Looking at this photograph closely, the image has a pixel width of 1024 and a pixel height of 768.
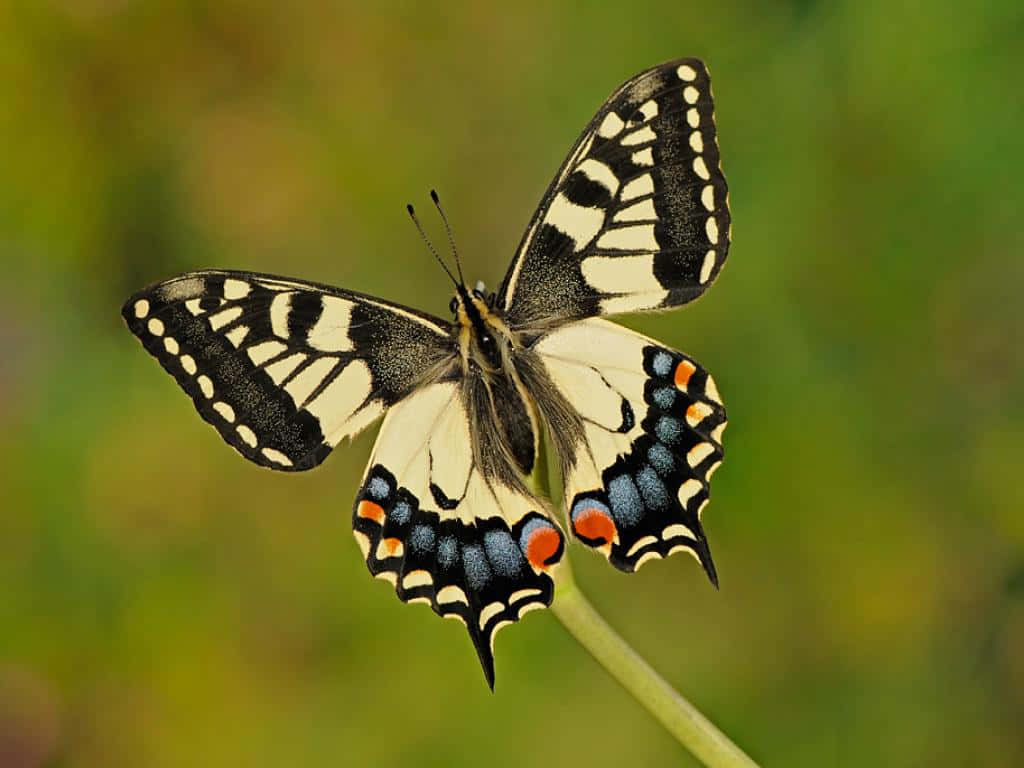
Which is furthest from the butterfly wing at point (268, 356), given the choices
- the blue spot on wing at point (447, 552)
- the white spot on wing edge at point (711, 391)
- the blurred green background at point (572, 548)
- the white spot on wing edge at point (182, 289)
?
the blurred green background at point (572, 548)

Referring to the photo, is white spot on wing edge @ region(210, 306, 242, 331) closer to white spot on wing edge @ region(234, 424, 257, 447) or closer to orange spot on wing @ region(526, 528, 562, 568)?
white spot on wing edge @ region(234, 424, 257, 447)

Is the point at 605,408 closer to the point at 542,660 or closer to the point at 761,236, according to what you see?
the point at 542,660

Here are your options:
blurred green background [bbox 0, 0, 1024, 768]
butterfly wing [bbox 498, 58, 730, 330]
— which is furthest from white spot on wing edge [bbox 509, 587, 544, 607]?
blurred green background [bbox 0, 0, 1024, 768]

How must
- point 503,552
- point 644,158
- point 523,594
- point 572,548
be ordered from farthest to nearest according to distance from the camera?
point 572,548 < point 644,158 < point 503,552 < point 523,594

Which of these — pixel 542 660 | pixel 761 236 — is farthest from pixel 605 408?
pixel 761 236

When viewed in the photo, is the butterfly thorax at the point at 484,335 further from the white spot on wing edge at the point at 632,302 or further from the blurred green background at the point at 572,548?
the blurred green background at the point at 572,548

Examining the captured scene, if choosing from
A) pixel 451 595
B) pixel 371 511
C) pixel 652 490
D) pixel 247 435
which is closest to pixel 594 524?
pixel 652 490

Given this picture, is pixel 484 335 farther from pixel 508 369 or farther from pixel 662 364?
pixel 662 364

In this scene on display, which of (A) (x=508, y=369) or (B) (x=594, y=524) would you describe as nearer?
(B) (x=594, y=524)
